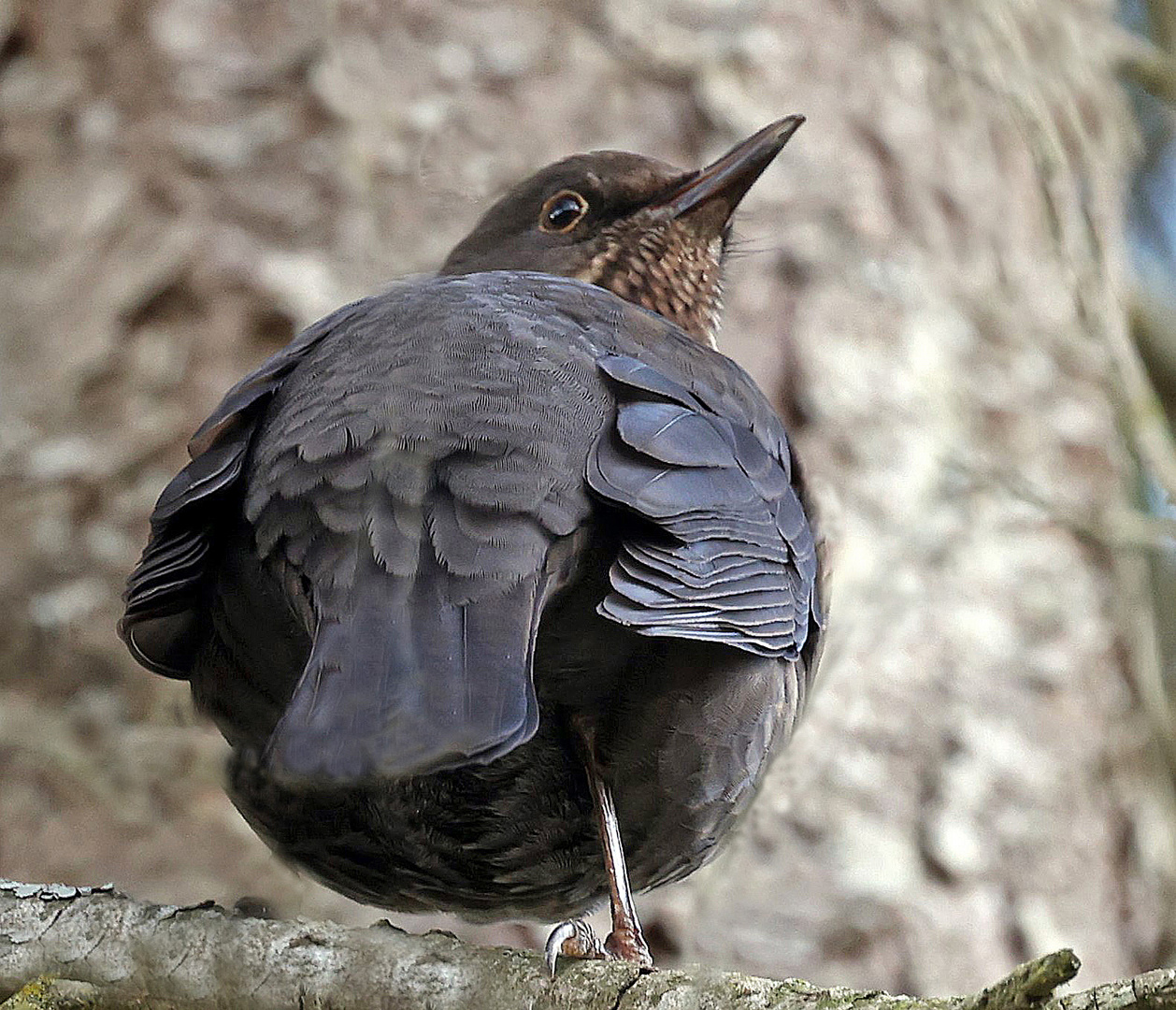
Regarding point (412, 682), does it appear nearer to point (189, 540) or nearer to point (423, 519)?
point (423, 519)

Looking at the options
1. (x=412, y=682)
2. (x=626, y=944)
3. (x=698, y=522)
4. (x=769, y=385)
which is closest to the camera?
(x=412, y=682)

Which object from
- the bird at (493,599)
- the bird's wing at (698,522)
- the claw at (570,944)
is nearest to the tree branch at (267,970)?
the claw at (570,944)

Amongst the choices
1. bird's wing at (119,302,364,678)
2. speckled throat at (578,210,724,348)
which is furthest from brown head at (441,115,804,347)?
bird's wing at (119,302,364,678)

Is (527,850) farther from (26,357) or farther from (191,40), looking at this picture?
(191,40)

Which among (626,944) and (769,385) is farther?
(769,385)

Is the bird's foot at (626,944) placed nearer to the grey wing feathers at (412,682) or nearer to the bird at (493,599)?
the bird at (493,599)

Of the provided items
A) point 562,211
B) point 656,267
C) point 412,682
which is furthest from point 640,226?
point 412,682

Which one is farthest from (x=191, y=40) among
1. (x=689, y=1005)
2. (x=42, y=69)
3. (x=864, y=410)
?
(x=689, y=1005)
